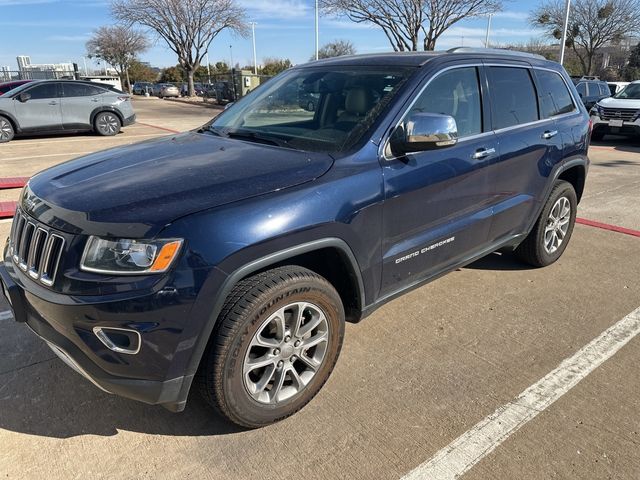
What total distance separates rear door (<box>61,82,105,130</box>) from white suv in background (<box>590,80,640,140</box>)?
1327 cm

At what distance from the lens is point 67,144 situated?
12.6 metres

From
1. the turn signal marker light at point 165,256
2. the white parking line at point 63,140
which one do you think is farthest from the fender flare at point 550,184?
the white parking line at point 63,140

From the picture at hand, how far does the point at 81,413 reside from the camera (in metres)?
2.64

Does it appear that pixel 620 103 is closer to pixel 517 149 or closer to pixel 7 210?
pixel 517 149

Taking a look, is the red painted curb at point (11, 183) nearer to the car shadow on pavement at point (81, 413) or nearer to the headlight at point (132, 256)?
the car shadow on pavement at point (81, 413)

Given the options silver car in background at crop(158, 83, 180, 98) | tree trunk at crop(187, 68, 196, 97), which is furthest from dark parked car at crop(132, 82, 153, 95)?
tree trunk at crop(187, 68, 196, 97)

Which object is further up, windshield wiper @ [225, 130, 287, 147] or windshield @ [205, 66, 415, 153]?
windshield @ [205, 66, 415, 153]

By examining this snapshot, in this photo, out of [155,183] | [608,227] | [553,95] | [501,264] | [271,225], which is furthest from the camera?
[608,227]

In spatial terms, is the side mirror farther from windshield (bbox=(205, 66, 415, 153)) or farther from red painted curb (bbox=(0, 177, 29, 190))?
red painted curb (bbox=(0, 177, 29, 190))

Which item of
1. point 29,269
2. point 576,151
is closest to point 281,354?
point 29,269

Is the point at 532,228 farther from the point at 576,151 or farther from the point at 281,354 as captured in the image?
the point at 281,354

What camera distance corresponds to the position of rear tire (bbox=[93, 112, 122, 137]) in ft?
45.4

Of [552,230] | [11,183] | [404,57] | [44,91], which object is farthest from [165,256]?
[44,91]

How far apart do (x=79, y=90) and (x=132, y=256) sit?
13388 mm
